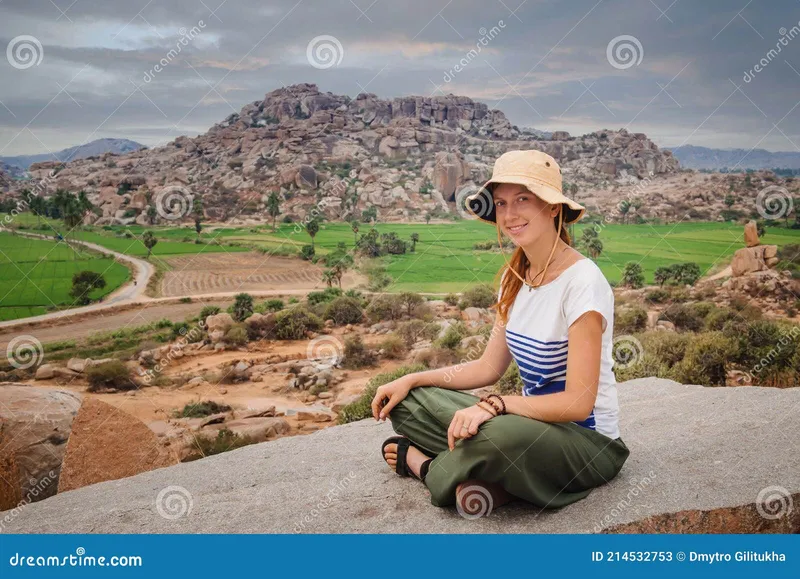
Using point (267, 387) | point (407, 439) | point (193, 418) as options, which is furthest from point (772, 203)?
point (407, 439)

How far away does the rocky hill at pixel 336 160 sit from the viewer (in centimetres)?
951

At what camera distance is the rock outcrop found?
101 inches

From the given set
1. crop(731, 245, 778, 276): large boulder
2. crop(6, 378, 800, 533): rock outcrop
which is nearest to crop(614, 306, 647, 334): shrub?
crop(731, 245, 778, 276): large boulder

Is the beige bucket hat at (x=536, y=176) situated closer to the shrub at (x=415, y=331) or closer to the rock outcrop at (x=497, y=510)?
the rock outcrop at (x=497, y=510)

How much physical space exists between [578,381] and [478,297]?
8.44m

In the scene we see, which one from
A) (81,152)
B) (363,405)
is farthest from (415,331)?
(81,152)

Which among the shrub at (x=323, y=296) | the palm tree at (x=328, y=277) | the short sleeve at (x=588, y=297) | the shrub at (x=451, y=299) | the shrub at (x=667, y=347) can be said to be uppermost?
the short sleeve at (x=588, y=297)

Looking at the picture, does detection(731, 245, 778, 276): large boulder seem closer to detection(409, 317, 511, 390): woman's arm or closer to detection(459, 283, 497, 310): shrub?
detection(459, 283, 497, 310): shrub

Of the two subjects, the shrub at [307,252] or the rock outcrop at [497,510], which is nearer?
the rock outcrop at [497,510]

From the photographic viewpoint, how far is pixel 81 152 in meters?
8.18

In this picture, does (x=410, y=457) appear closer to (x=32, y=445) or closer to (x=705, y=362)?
(x=32, y=445)

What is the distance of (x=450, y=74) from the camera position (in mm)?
9500

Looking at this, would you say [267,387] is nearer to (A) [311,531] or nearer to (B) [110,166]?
(B) [110,166]

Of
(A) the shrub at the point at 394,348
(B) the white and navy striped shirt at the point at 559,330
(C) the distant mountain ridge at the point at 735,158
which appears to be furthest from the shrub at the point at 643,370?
(B) the white and navy striped shirt at the point at 559,330
